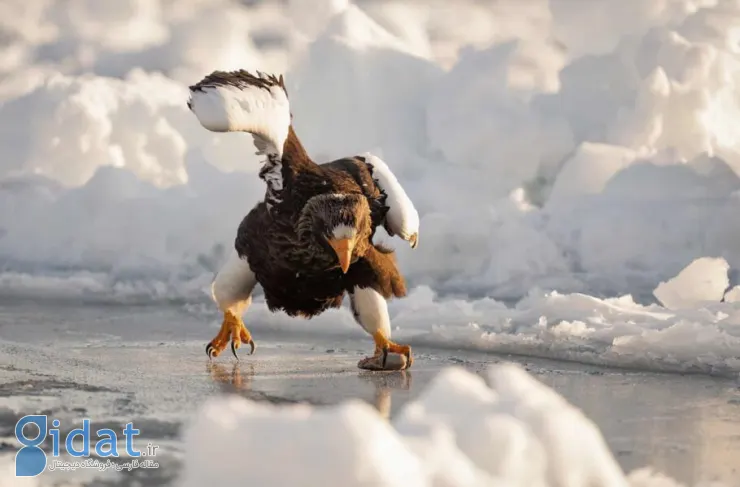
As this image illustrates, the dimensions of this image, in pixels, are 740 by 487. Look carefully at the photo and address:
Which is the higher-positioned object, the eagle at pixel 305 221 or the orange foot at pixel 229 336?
the eagle at pixel 305 221

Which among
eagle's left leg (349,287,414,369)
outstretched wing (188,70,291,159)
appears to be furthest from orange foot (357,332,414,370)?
outstretched wing (188,70,291,159)

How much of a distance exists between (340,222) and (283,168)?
1.81 ft

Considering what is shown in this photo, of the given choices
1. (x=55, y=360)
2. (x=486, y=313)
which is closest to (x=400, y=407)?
(x=55, y=360)

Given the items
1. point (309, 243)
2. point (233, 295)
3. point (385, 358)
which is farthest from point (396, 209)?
point (233, 295)

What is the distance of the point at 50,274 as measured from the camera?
42.1 feet

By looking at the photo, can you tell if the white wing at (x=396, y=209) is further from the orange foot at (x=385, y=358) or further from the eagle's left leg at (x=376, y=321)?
the orange foot at (x=385, y=358)

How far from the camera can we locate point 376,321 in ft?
18.0

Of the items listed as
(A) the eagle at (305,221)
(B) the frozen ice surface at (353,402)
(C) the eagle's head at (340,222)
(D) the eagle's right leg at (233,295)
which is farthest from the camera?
(D) the eagle's right leg at (233,295)

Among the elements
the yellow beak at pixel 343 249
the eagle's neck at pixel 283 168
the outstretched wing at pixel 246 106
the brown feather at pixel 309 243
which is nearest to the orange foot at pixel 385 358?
the brown feather at pixel 309 243

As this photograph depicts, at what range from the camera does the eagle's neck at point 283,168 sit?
206 inches

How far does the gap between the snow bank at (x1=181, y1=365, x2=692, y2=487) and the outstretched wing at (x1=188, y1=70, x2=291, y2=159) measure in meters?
2.64

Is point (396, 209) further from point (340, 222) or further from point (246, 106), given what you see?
point (246, 106)

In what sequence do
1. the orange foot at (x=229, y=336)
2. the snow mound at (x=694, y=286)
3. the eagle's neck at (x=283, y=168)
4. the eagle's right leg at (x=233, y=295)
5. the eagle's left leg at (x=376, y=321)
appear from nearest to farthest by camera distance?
the eagle's neck at (x=283, y=168), the eagle's left leg at (x=376, y=321), the eagle's right leg at (x=233, y=295), the orange foot at (x=229, y=336), the snow mound at (x=694, y=286)

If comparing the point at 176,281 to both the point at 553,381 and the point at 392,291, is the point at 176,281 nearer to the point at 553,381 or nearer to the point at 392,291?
the point at 392,291
